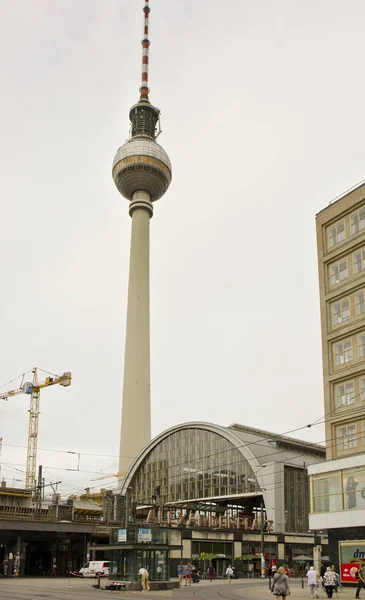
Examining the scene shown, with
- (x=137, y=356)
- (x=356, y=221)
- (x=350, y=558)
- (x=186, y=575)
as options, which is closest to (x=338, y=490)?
(x=350, y=558)

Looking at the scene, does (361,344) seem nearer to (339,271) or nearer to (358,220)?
(339,271)

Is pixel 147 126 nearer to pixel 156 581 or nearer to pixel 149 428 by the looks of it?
pixel 149 428

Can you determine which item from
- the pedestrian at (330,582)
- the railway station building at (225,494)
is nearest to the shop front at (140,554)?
the pedestrian at (330,582)

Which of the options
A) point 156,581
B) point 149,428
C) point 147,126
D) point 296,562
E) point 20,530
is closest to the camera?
point 156,581

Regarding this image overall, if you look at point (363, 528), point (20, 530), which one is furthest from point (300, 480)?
point (363, 528)

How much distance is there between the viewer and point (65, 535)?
226 ft

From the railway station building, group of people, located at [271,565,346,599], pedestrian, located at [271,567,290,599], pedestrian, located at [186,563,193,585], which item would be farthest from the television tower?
pedestrian, located at [271,567,290,599]

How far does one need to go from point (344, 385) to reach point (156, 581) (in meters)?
18.6

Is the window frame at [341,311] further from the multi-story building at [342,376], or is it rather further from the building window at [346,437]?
the building window at [346,437]

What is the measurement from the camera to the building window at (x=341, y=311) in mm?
47812

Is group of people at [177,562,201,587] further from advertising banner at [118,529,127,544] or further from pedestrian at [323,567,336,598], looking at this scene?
pedestrian at [323,567,336,598]

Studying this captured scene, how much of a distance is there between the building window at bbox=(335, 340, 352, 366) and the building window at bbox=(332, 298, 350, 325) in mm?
1736

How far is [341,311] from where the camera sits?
48438 mm

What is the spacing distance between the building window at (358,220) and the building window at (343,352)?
8434mm
